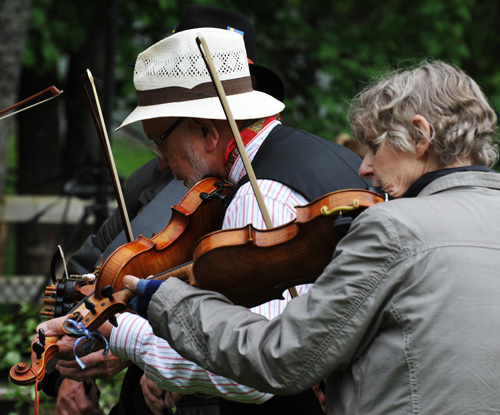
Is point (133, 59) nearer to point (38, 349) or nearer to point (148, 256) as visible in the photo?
point (148, 256)

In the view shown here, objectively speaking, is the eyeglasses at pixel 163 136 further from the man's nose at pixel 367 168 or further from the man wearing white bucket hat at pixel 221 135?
the man's nose at pixel 367 168

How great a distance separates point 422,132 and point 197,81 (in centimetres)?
79

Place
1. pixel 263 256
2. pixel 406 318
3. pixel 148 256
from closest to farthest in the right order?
pixel 406 318
pixel 263 256
pixel 148 256

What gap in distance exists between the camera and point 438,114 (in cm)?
175

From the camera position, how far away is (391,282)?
1.57m

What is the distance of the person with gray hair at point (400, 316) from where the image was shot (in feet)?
5.12

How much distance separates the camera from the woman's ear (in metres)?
1.73

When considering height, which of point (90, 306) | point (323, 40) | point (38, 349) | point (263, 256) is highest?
point (263, 256)

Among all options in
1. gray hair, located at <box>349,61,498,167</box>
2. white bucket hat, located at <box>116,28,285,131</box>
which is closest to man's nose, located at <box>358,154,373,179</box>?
gray hair, located at <box>349,61,498,167</box>

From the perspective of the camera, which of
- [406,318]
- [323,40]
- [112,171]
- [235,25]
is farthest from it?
[323,40]

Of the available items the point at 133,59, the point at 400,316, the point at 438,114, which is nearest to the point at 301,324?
the point at 400,316

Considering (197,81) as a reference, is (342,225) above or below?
below

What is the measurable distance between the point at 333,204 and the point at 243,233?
9.0 inches

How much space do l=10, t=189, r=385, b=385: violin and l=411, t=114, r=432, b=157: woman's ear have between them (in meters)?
0.15
